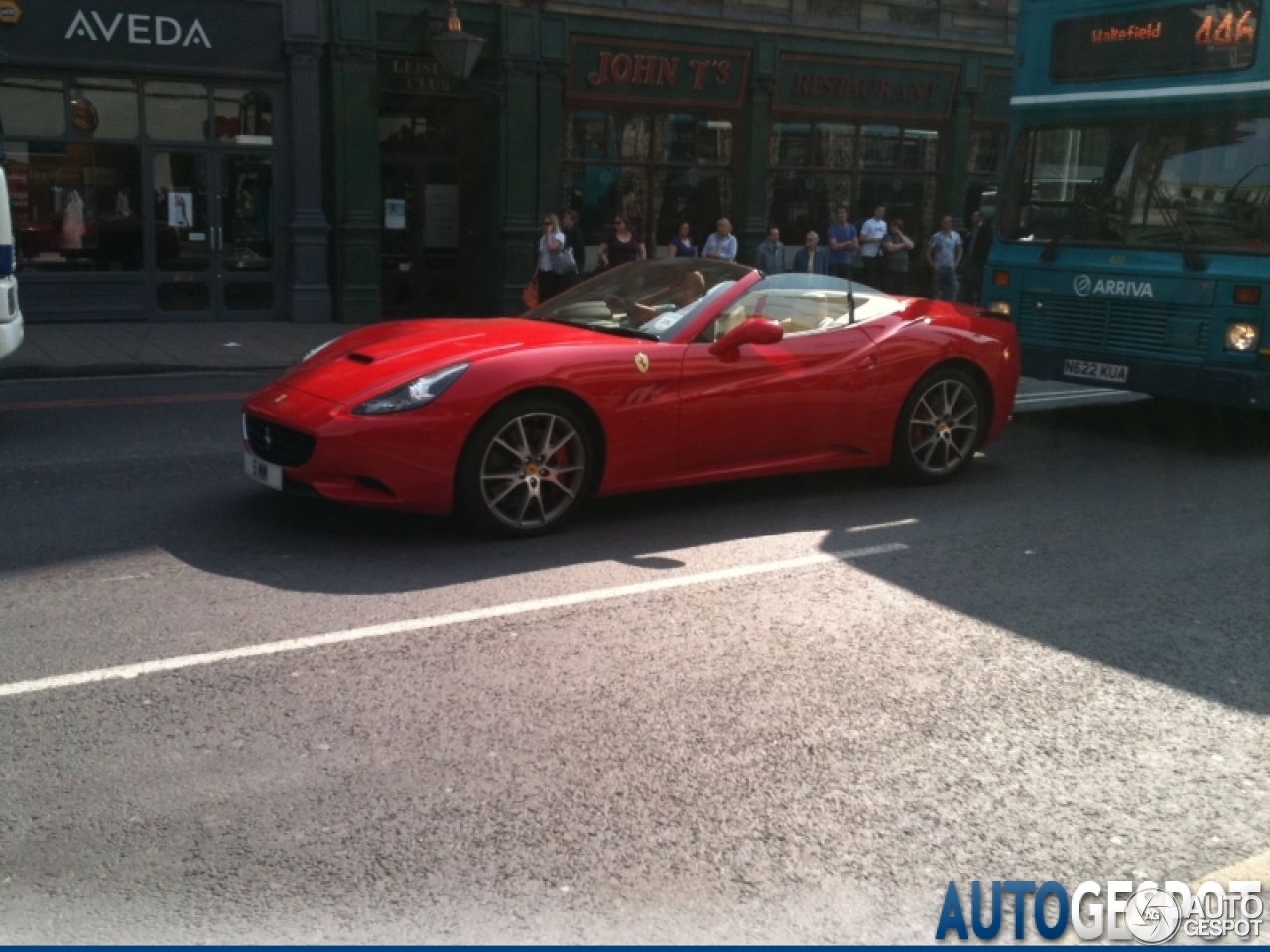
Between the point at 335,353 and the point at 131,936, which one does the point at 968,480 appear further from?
the point at 131,936

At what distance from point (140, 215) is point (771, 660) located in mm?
15494

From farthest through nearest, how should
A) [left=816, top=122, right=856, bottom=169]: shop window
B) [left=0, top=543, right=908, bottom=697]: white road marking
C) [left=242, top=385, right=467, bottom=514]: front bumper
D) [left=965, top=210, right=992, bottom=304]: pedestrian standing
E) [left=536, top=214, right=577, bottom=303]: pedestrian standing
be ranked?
1. [left=816, top=122, right=856, bottom=169]: shop window
2. [left=965, top=210, right=992, bottom=304]: pedestrian standing
3. [left=536, top=214, right=577, bottom=303]: pedestrian standing
4. [left=242, top=385, right=467, bottom=514]: front bumper
5. [left=0, top=543, right=908, bottom=697]: white road marking

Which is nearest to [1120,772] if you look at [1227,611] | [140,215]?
[1227,611]

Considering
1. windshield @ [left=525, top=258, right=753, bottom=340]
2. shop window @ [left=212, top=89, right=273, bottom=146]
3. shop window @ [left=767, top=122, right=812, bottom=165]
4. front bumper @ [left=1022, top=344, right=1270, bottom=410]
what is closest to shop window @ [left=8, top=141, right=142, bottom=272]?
shop window @ [left=212, top=89, right=273, bottom=146]

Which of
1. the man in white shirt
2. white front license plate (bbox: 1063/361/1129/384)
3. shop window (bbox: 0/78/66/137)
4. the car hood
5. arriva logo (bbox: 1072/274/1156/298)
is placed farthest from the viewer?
the man in white shirt

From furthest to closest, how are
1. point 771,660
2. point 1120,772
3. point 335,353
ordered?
point 335,353
point 771,660
point 1120,772

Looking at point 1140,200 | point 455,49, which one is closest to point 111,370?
point 455,49

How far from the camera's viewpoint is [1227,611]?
6.22 m

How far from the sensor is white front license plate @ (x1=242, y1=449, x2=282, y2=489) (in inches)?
270

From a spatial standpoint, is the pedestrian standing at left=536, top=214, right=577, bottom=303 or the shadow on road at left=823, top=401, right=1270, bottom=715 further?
the pedestrian standing at left=536, top=214, right=577, bottom=303

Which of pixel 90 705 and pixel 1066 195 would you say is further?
pixel 1066 195

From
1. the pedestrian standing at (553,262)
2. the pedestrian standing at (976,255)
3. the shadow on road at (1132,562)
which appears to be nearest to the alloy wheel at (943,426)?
the shadow on road at (1132,562)

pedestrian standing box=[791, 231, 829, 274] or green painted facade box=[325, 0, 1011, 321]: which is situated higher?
green painted facade box=[325, 0, 1011, 321]

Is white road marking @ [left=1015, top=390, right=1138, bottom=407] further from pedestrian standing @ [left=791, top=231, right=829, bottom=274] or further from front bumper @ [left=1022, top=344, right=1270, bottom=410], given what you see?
pedestrian standing @ [left=791, top=231, right=829, bottom=274]
